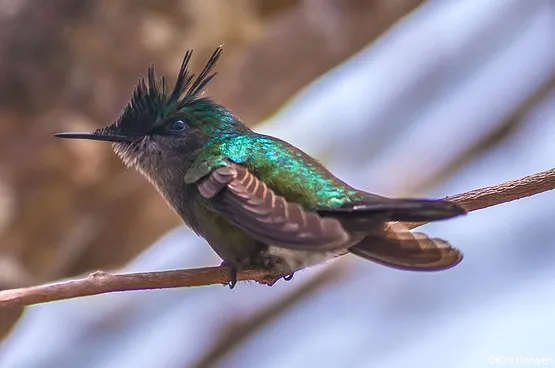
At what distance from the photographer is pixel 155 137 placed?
138 inches

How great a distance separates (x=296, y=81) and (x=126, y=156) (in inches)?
79.8

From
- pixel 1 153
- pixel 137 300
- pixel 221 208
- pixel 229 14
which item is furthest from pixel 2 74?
pixel 221 208

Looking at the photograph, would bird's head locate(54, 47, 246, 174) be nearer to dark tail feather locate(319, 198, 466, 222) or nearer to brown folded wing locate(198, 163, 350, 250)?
brown folded wing locate(198, 163, 350, 250)

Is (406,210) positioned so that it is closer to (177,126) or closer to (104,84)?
(177,126)

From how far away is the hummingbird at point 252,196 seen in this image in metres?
2.70

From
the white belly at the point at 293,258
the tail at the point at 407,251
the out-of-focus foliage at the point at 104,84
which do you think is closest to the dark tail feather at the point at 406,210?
the tail at the point at 407,251

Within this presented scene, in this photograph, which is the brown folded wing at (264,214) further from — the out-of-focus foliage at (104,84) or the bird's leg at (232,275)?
the out-of-focus foliage at (104,84)

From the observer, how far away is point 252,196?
291 cm

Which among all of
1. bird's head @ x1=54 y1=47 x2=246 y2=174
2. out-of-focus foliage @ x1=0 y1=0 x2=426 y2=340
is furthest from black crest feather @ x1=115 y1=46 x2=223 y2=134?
out-of-focus foliage @ x1=0 y1=0 x2=426 y2=340

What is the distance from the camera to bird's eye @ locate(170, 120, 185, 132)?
3521 millimetres

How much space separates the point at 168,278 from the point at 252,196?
0.44 m

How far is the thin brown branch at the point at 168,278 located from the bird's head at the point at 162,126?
62 centimetres

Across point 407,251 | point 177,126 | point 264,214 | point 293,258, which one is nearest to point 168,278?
point 264,214

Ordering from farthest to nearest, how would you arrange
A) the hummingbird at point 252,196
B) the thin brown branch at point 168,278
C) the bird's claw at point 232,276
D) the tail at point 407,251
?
the bird's claw at point 232,276 → the tail at point 407,251 → the hummingbird at point 252,196 → the thin brown branch at point 168,278
